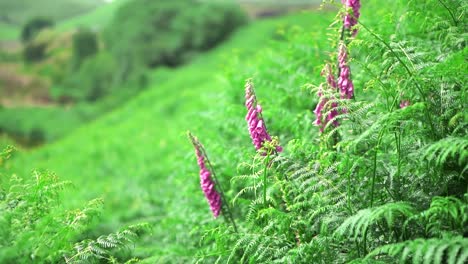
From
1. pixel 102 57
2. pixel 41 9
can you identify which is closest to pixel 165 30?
pixel 102 57

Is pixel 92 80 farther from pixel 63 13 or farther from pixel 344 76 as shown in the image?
pixel 344 76

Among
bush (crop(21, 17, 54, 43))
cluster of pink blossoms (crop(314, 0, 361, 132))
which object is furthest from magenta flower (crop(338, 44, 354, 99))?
bush (crop(21, 17, 54, 43))

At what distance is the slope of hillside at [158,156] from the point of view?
5.96 meters

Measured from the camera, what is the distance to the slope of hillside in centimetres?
596

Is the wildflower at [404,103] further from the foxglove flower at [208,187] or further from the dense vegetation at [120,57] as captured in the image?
the dense vegetation at [120,57]

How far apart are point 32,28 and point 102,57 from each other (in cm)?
1108

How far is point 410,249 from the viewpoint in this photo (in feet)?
8.24

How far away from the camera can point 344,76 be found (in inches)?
146

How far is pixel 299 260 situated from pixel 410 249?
2.86ft

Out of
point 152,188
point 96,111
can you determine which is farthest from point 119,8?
point 152,188

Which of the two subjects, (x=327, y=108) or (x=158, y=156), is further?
(x=158, y=156)

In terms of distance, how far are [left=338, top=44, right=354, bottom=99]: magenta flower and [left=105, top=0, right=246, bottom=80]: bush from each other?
25024 mm

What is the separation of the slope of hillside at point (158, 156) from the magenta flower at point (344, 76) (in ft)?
4.98

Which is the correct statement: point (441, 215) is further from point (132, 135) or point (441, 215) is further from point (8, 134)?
point (8, 134)
